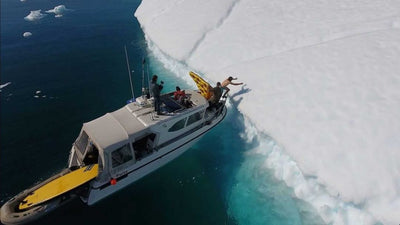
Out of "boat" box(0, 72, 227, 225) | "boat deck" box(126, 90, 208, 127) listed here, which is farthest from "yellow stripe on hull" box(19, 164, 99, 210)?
"boat deck" box(126, 90, 208, 127)

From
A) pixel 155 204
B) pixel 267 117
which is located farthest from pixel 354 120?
pixel 155 204

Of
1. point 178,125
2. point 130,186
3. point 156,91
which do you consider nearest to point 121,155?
point 130,186

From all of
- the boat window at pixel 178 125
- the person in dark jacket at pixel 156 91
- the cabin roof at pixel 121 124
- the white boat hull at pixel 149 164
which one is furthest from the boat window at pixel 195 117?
the person in dark jacket at pixel 156 91

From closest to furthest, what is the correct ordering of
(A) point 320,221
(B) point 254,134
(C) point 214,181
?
1. (A) point 320,221
2. (C) point 214,181
3. (B) point 254,134

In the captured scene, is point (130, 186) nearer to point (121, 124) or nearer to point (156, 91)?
point (121, 124)

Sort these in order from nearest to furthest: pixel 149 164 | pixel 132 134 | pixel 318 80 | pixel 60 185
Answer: pixel 60 185 → pixel 132 134 → pixel 149 164 → pixel 318 80

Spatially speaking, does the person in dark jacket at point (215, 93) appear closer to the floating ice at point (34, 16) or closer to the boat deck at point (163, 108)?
the boat deck at point (163, 108)

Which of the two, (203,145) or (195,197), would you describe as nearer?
(195,197)

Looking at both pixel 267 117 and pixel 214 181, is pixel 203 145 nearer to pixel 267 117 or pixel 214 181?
pixel 214 181
